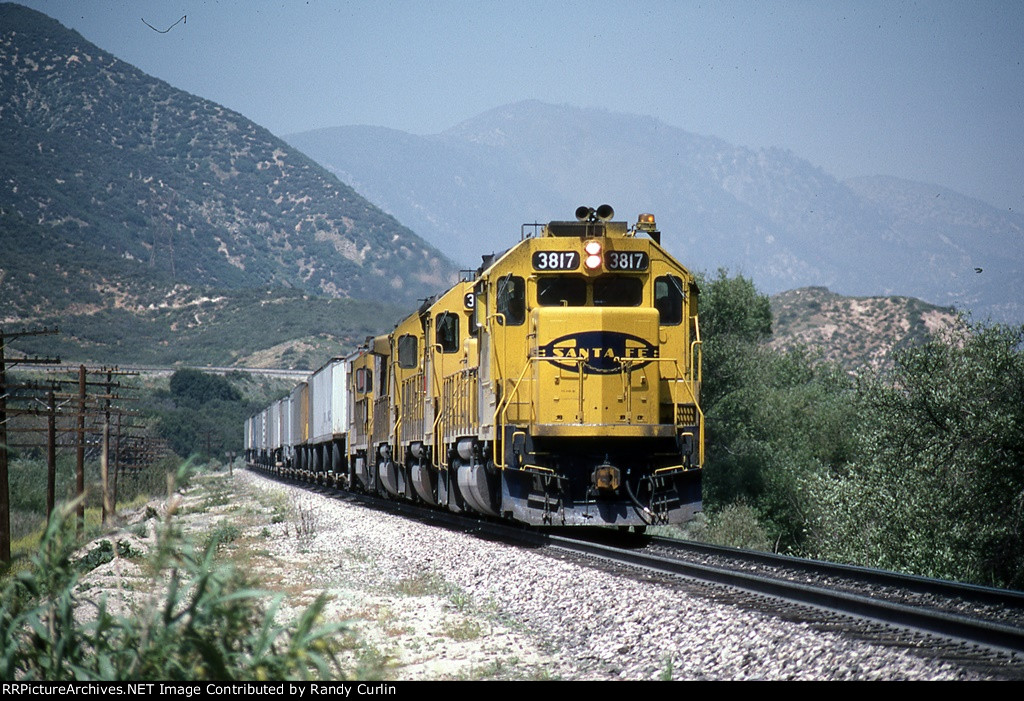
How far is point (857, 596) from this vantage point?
8.63 metres

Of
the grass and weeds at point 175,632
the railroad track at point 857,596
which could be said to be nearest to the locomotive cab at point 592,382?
the railroad track at point 857,596

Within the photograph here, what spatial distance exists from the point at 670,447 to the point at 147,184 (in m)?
162

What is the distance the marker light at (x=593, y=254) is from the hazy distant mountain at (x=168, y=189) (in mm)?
116073

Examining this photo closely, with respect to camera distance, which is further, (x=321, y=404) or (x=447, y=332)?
(x=321, y=404)

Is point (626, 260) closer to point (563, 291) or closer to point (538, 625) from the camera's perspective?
point (563, 291)

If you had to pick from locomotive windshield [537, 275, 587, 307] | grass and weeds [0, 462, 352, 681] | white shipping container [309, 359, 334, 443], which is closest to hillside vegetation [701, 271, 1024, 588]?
locomotive windshield [537, 275, 587, 307]

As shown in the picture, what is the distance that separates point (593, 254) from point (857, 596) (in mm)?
6629

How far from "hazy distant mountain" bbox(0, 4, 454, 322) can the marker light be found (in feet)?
381

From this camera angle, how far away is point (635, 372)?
1395cm

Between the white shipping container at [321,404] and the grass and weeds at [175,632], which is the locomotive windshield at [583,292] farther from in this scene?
the white shipping container at [321,404]

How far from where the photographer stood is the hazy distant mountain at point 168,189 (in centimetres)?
14612

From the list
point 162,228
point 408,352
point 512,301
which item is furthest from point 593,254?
point 162,228
